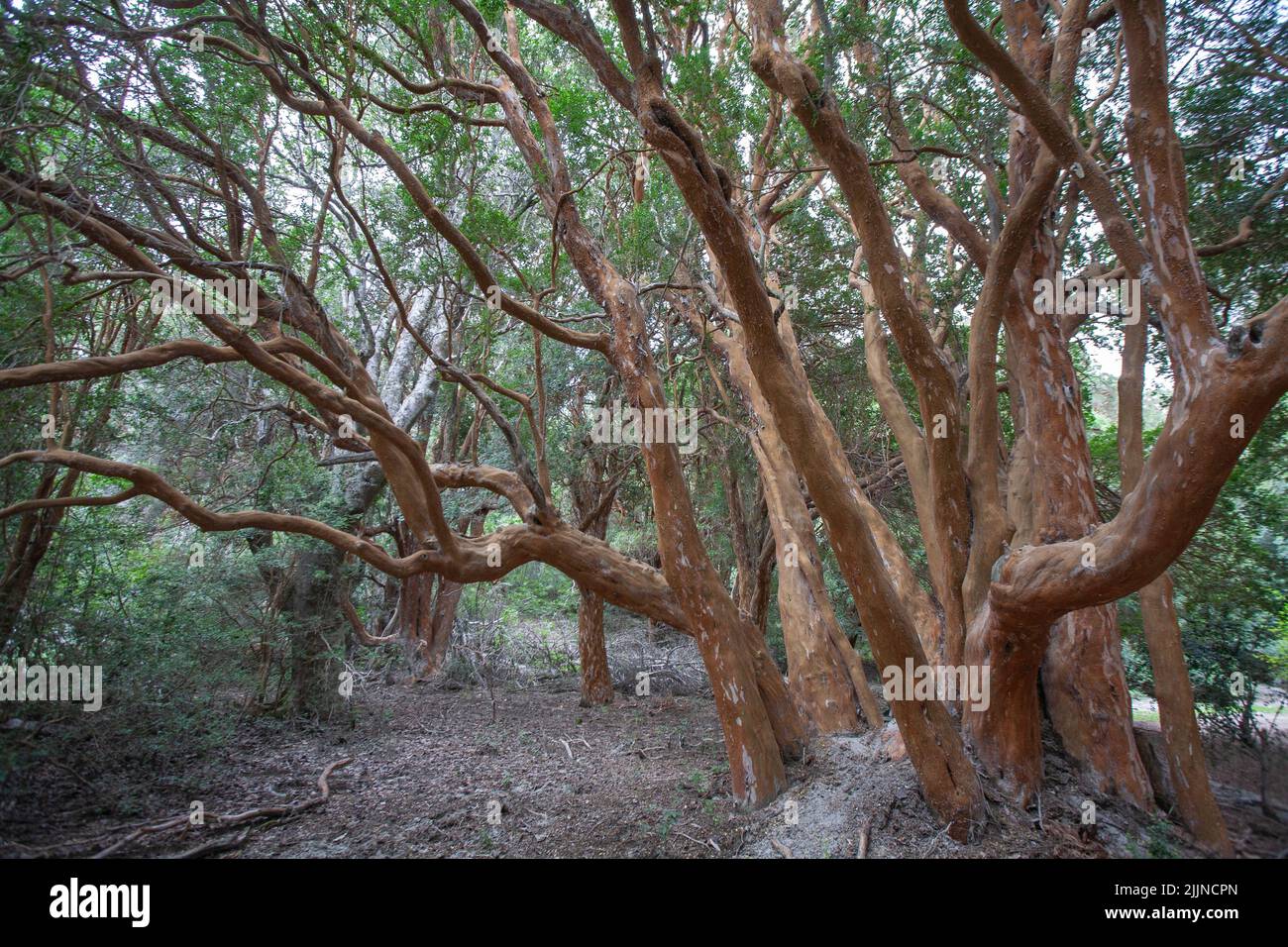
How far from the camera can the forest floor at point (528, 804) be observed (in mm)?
3924

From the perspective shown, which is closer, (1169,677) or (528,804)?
(1169,677)

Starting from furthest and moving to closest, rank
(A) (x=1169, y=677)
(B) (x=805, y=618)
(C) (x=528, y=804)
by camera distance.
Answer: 1. (B) (x=805, y=618)
2. (C) (x=528, y=804)
3. (A) (x=1169, y=677)

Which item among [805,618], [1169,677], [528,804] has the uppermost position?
[805,618]

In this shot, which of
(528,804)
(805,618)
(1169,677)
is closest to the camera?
(1169,677)

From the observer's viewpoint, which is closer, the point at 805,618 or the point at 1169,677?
the point at 1169,677

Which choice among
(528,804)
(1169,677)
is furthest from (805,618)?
(528,804)

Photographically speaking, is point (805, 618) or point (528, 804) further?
point (805, 618)

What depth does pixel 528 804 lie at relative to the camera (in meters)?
5.25

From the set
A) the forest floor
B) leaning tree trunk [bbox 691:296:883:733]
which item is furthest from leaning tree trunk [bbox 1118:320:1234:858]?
leaning tree trunk [bbox 691:296:883:733]

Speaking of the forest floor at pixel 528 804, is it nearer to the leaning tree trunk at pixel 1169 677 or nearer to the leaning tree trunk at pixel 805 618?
the leaning tree trunk at pixel 1169 677

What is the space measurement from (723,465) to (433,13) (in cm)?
642

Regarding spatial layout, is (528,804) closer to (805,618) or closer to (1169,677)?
(805,618)

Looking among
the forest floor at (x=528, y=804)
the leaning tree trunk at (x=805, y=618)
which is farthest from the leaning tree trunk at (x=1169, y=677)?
the leaning tree trunk at (x=805, y=618)

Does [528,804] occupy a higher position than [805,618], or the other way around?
[805,618]
